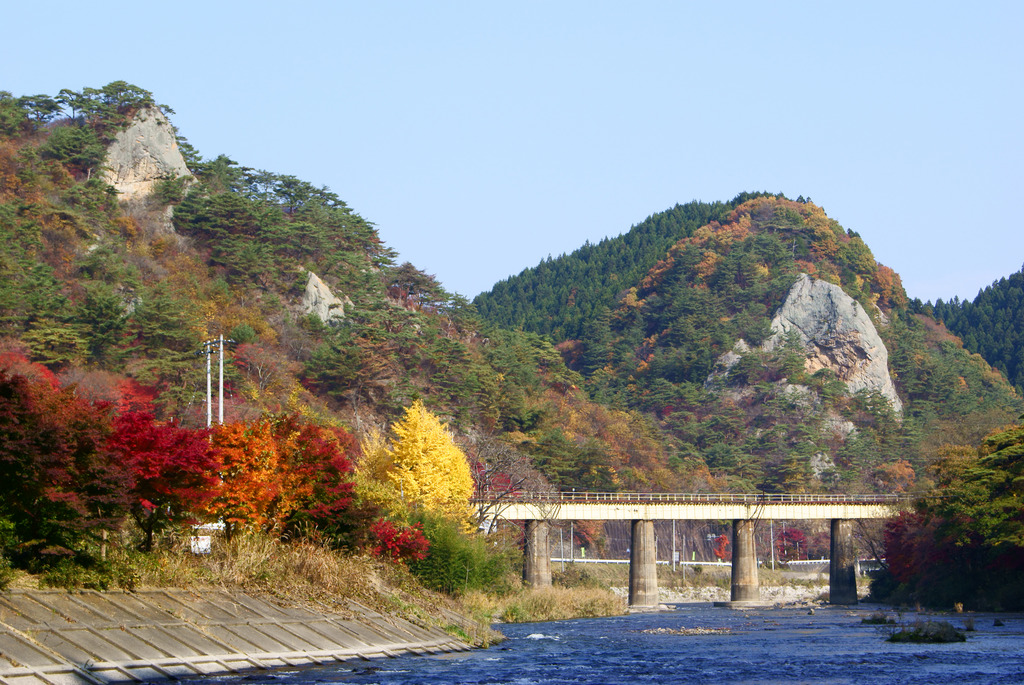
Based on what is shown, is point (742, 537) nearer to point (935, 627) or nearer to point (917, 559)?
point (917, 559)

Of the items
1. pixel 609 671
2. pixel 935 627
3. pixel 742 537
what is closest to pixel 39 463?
pixel 609 671

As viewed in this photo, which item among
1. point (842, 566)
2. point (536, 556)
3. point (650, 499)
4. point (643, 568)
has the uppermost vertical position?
point (650, 499)

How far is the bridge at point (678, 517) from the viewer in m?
89.3

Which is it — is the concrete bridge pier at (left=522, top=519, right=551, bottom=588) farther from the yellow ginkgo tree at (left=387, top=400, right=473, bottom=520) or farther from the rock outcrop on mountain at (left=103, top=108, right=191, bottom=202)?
the rock outcrop on mountain at (left=103, top=108, right=191, bottom=202)

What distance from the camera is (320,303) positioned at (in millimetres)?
131750

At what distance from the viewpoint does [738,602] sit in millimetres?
101500

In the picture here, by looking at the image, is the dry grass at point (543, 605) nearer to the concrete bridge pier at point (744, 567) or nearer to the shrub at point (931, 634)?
the shrub at point (931, 634)

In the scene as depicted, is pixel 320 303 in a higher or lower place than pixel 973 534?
higher

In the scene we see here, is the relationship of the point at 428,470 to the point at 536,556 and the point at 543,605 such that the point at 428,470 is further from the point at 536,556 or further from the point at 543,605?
the point at 536,556

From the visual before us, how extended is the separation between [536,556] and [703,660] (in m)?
48.8

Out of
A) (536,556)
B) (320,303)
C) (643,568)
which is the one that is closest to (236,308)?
(320,303)

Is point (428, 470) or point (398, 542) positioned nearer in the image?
point (398, 542)

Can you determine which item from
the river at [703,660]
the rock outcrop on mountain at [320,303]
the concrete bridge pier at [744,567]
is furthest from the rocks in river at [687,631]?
the rock outcrop on mountain at [320,303]

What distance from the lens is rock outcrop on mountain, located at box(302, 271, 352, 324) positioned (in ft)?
428
